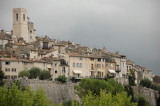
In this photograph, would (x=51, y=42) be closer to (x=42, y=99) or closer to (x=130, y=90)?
(x=130, y=90)

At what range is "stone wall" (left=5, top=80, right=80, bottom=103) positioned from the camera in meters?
73.0

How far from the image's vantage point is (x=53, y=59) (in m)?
87.4

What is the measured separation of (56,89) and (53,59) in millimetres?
11740

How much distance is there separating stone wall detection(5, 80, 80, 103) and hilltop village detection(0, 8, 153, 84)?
6406 millimetres

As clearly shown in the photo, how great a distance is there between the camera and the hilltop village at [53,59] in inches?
3297

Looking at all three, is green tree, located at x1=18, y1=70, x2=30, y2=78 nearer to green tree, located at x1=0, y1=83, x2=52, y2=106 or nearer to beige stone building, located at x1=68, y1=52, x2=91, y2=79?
beige stone building, located at x1=68, y1=52, x2=91, y2=79

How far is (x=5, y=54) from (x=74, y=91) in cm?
1832

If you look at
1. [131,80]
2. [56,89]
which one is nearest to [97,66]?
[131,80]

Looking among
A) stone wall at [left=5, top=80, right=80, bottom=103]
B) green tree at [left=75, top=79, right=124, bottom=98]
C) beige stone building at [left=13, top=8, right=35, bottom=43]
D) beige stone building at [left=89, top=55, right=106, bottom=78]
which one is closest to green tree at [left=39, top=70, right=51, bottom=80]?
stone wall at [left=5, top=80, right=80, bottom=103]

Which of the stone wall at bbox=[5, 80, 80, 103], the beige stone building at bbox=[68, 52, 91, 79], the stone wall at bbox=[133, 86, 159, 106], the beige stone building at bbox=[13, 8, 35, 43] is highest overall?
the beige stone building at bbox=[13, 8, 35, 43]

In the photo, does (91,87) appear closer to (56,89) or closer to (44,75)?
(56,89)

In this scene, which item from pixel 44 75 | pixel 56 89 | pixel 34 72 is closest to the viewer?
pixel 56 89

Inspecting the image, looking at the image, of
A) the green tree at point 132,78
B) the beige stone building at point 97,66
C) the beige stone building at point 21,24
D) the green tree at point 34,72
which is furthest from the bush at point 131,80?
the beige stone building at point 21,24

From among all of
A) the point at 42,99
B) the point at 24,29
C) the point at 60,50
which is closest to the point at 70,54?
the point at 60,50
